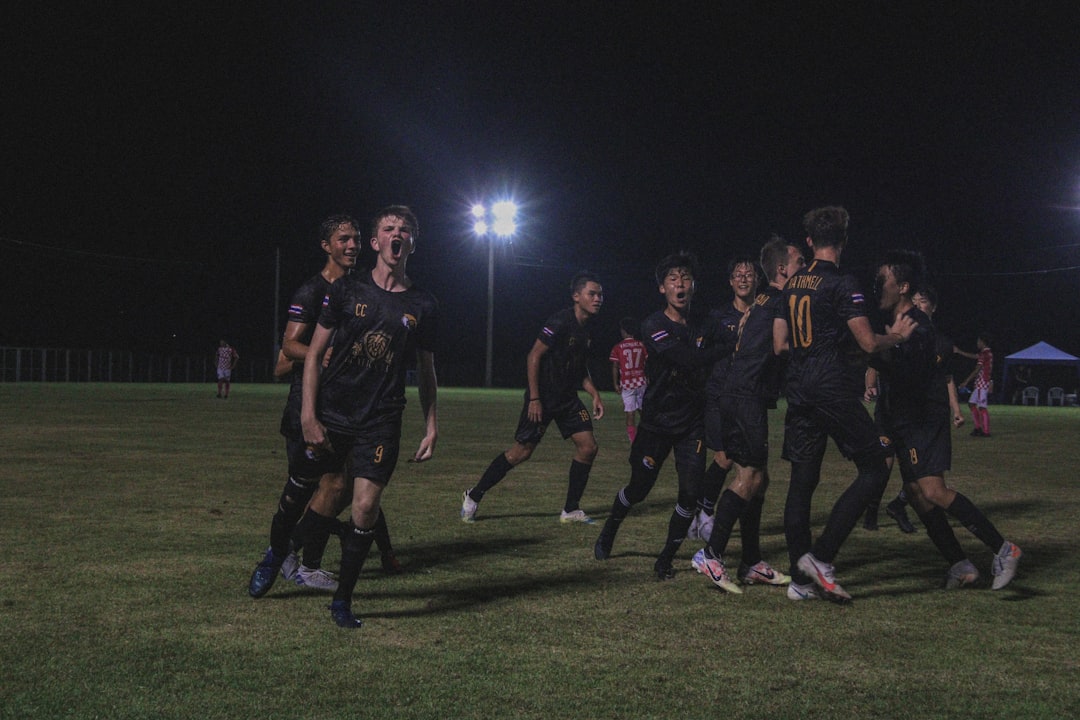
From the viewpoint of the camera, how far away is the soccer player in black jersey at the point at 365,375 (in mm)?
5512

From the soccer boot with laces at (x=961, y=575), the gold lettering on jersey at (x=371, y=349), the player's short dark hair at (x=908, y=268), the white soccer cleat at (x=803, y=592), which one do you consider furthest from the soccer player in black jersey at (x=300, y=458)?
the soccer boot with laces at (x=961, y=575)

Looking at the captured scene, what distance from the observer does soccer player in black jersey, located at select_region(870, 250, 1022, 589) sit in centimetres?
676

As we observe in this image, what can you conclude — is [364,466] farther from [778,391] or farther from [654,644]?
[778,391]

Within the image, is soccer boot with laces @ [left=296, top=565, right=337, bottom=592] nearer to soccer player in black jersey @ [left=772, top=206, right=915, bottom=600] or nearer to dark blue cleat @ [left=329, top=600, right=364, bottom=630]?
dark blue cleat @ [left=329, top=600, right=364, bottom=630]

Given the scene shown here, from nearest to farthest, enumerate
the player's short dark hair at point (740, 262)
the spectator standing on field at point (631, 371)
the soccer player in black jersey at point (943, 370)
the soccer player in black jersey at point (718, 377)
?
the soccer player in black jersey at point (718, 377) < the player's short dark hair at point (740, 262) < the soccer player in black jersey at point (943, 370) < the spectator standing on field at point (631, 371)

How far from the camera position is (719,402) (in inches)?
269

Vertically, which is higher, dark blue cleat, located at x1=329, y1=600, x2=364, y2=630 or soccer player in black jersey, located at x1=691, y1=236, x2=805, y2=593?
soccer player in black jersey, located at x1=691, y1=236, x2=805, y2=593

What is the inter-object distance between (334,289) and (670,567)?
290 cm

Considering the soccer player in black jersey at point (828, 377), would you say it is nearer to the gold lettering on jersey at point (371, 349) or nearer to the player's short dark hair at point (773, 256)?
the player's short dark hair at point (773, 256)

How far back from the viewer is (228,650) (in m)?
4.88

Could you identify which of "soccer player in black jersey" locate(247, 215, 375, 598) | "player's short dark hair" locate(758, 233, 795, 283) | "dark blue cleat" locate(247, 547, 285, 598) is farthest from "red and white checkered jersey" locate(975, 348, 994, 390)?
"dark blue cleat" locate(247, 547, 285, 598)

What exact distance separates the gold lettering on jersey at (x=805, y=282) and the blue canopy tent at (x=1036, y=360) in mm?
49523

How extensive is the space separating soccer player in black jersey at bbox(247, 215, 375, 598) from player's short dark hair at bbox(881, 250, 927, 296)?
3.54 m

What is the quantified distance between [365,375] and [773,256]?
3065 millimetres
